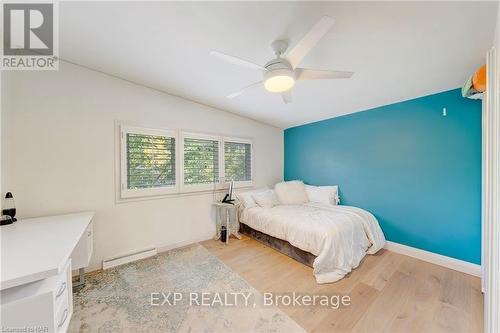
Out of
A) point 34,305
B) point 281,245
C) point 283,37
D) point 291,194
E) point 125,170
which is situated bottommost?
point 281,245

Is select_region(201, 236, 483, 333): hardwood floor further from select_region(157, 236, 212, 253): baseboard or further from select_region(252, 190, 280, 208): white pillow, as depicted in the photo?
select_region(252, 190, 280, 208): white pillow

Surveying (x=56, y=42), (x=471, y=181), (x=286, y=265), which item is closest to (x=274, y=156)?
(x=286, y=265)

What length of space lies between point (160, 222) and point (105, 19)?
2407 millimetres

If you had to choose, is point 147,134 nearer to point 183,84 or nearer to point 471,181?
point 183,84

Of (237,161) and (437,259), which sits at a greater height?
(237,161)

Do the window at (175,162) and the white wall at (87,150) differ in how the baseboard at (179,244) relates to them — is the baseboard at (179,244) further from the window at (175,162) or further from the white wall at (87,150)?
the window at (175,162)

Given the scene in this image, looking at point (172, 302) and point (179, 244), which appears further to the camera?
point (179, 244)

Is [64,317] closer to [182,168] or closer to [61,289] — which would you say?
[61,289]

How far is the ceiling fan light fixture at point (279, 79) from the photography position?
59.6 inches

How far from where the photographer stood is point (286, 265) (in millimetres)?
2400

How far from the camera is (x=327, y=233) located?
2.13 m

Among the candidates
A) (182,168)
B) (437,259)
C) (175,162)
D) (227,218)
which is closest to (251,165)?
(227,218)

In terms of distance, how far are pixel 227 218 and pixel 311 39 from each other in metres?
2.74

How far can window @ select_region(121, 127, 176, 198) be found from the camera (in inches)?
98.8
